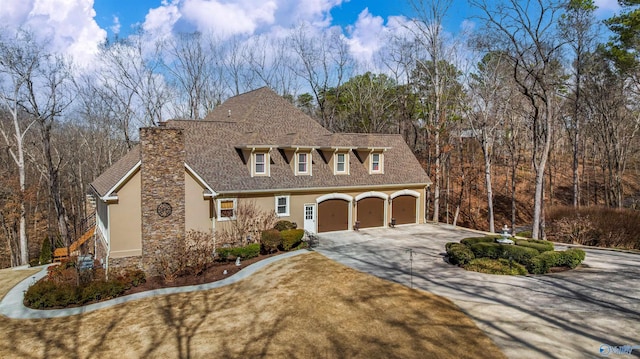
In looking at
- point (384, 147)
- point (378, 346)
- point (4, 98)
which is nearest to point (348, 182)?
point (384, 147)

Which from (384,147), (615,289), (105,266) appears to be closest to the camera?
(615,289)

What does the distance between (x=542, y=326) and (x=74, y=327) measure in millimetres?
13723

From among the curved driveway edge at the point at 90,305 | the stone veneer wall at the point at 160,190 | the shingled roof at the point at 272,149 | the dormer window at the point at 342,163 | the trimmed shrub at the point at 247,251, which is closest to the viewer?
the curved driveway edge at the point at 90,305

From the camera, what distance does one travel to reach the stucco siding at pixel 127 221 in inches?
637

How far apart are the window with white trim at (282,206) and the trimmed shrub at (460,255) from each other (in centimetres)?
923

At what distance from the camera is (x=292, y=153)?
22203 mm

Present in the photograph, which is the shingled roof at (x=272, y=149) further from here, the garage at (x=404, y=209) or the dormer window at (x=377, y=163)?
the garage at (x=404, y=209)

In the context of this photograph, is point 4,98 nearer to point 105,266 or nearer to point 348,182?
point 105,266

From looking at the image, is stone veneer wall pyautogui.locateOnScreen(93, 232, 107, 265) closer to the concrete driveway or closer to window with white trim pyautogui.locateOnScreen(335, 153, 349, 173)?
the concrete driveway

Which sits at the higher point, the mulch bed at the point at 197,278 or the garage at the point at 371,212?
the garage at the point at 371,212

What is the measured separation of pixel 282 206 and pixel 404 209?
8.87m

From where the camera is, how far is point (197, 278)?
15766mm

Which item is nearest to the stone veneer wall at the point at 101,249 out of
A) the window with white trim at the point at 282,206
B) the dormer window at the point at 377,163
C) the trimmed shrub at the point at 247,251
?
the trimmed shrub at the point at 247,251

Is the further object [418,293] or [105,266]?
[105,266]
